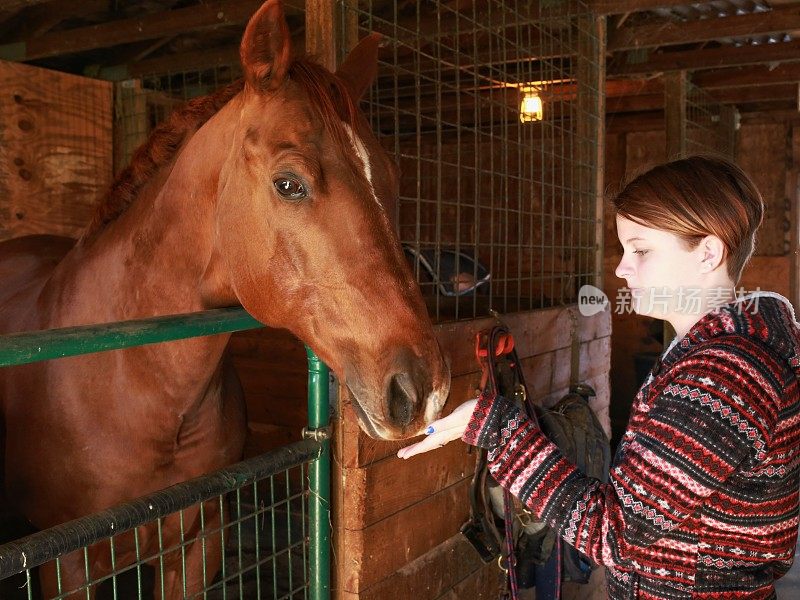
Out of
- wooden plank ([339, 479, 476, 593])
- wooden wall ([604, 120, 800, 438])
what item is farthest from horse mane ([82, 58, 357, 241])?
wooden wall ([604, 120, 800, 438])

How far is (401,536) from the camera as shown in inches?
85.0

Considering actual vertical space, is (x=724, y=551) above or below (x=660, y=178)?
below

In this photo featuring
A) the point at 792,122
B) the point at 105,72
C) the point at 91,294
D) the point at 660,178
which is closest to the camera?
the point at 660,178

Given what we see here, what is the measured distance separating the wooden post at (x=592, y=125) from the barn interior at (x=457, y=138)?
0.03ft

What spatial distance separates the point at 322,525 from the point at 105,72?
17.1ft

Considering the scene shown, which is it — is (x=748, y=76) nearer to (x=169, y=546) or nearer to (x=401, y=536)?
(x=401, y=536)

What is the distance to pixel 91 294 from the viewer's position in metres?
1.94

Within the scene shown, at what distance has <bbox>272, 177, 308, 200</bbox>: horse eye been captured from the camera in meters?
1.47

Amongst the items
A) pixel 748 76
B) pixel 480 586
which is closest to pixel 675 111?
pixel 748 76

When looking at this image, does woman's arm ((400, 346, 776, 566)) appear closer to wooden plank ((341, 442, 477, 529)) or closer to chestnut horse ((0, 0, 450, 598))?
chestnut horse ((0, 0, 450, 598))

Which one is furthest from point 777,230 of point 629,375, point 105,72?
point 105,72

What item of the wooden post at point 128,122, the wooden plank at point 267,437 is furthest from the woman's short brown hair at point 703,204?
the wooden post at point 128,122

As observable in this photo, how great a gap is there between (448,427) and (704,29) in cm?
420

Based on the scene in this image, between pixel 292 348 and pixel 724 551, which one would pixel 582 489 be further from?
pixel 292 348
